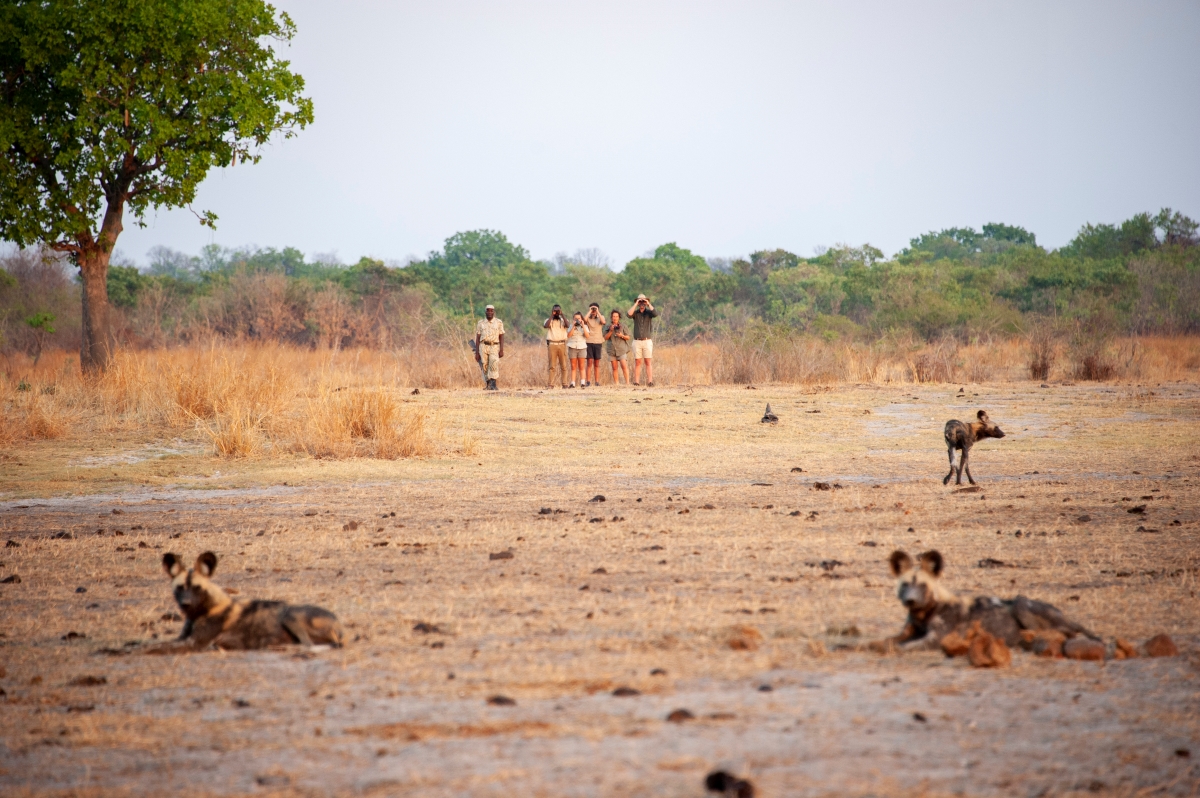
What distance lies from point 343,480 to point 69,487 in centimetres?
286

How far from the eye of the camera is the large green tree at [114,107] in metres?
20.5

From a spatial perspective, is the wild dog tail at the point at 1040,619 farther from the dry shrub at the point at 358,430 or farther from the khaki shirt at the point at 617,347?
the khaki shirt at the point at 617,347

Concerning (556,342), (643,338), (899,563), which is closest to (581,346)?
(556,342)

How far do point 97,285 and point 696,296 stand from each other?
34178 mm

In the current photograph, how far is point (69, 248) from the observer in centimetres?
2220

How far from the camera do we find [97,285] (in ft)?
73.6

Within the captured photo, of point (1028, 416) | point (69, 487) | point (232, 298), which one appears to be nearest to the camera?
point (69, 487)

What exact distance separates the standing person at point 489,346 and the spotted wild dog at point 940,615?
1834 cm

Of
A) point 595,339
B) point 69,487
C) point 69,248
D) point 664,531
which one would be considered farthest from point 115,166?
point 664,531

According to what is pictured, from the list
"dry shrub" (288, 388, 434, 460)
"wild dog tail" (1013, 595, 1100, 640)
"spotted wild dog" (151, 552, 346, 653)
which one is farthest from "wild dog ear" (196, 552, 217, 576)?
"dry shrub" (288, 388, 434, 460)

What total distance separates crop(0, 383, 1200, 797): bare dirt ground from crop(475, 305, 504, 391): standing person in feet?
31.0

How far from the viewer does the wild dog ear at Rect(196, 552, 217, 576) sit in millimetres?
5414

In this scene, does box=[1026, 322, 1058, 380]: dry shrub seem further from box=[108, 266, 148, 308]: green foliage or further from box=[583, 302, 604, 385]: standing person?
box=[108, 266, 148, 308]: green foliage

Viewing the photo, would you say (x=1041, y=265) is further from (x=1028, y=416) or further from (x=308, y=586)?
Answer: (x=308, y=586)
